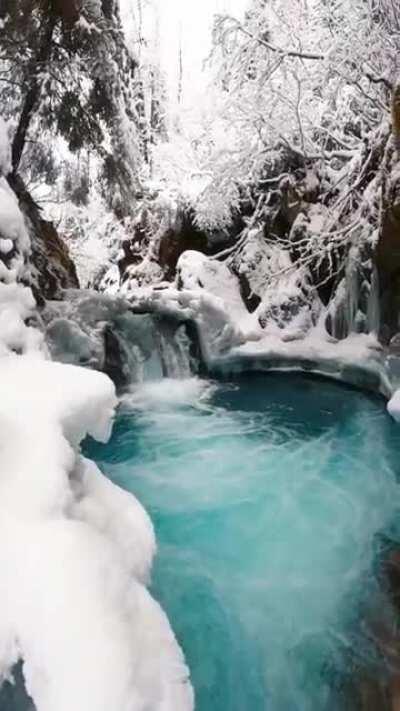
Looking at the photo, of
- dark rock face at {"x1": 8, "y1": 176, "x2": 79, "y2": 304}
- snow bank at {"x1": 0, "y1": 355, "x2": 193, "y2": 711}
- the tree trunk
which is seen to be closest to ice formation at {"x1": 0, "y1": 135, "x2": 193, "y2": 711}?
snow bank at {"x1": 0, "y1": 355, "x2": 193, "y2": 711}

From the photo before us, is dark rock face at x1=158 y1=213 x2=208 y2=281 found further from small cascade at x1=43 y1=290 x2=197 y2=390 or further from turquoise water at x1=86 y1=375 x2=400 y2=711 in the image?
turquoise water at x1=86 y1=375 x2=400 y2=711

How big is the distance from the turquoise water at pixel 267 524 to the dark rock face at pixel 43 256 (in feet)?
7.57

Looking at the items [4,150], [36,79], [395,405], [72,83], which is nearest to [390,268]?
[395,405]

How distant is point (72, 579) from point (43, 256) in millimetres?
7790

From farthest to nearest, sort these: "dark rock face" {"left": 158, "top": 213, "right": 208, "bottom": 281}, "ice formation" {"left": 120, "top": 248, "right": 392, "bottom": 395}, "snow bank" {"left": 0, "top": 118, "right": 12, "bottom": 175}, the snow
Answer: "dark rock face" {"left": 158, "top": 213, "right": 208, "bottom": 281}
"ice formation" {"left": 120, "top": 248, "right": 392, "bottom": 395}
the snow
"snow bank" {"left": 0, "top": 118, "right": 12, "bottom": 175}

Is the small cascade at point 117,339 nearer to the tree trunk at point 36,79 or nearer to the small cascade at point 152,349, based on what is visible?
the small cascade at point 152,349

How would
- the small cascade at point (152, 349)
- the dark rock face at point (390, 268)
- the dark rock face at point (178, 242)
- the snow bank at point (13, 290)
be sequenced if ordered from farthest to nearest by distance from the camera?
1. the dark rock face at point (178, 242)
2. the small cascade at point (152, 349)
3. the dark rock face at point (390, 268)
4. the snow bank at point (13, 290)

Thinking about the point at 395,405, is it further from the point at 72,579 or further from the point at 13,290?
the point at 72,579

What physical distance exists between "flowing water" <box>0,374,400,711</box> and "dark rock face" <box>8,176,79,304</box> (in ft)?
7.45

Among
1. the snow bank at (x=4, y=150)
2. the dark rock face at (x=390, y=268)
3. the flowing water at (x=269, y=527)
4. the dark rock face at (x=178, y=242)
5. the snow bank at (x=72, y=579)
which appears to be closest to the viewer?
the snow bank at (x=72, y=579)

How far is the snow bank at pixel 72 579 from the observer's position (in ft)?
5.26

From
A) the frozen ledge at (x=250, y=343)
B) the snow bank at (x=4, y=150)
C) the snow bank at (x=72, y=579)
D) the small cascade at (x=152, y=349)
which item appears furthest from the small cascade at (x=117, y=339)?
the snow bank at (x=72, y=579)

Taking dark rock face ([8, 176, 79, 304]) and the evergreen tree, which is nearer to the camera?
the evergreen tree

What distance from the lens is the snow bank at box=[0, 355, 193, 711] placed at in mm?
1603
